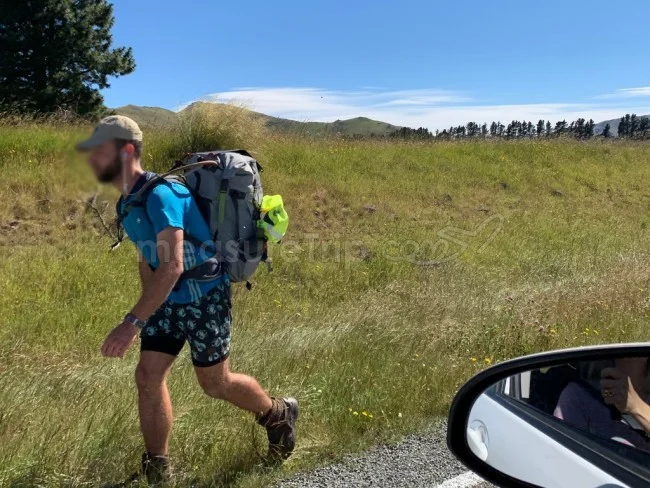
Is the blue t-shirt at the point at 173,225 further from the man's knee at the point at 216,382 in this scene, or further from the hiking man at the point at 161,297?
the man's knee at the point at 216,382

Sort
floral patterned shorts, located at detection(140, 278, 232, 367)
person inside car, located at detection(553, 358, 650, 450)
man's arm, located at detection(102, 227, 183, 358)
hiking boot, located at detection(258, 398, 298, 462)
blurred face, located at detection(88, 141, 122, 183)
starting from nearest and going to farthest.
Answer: person inside car, located at detection(553, 358, 650, 450), man's arm, located at detection(102, 227, 183, 358), blurred face, located at detection(88, 141, 122, 183), floral patterned shorts, located at detection(140, 278, 232, 367), hiking boot, located at detection(258, 398, 298, 462)

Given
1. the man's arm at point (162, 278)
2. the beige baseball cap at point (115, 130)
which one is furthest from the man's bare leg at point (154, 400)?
the beige baseball cap at point (115, 130)

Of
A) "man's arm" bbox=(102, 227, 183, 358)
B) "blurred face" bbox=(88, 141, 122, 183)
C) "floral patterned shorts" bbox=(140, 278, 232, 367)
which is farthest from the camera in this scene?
"floral patterned shorts" bbox=(140, 278, 232, 367)

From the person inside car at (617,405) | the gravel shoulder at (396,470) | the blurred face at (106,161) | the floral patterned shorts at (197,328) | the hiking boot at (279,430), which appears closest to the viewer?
the person inside car at (617,405)

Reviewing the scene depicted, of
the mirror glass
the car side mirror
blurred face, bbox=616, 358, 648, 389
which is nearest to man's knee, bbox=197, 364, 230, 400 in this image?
Answer: the car side mirror

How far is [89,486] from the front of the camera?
303cm

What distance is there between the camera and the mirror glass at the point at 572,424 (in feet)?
4.77

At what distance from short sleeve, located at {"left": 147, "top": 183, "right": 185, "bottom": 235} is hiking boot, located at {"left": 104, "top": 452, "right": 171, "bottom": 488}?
1.24 meters

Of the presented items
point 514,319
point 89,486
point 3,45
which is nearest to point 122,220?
point 89,486

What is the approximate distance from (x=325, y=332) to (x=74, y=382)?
224 centimetres

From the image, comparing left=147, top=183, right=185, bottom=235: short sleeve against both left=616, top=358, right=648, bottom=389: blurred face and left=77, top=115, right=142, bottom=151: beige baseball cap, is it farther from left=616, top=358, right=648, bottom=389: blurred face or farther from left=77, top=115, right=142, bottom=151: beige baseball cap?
left=616, top=358, right=648, bottom=389: blurred face

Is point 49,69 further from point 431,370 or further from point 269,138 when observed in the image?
point 431,370

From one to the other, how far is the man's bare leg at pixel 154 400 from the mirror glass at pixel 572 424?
67.6 inches

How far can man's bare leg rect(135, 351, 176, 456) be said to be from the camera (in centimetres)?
305
